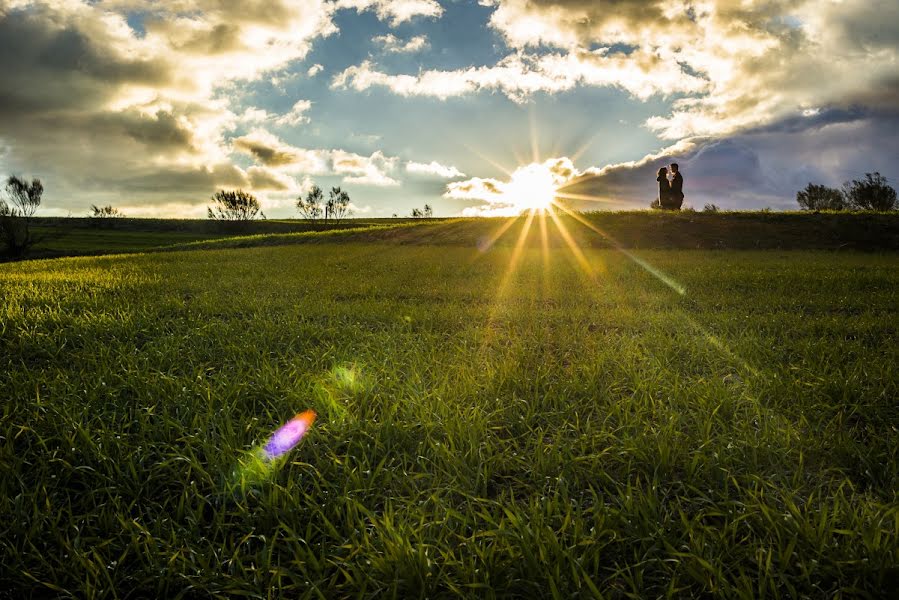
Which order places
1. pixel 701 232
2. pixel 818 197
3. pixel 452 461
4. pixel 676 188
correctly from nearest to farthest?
pixel 452 461 → pixel 701 232 → pixel 676 188 → pixel 818 197

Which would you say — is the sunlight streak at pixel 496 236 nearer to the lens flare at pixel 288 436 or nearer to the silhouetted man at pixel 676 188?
the silhouetted man at pixel 676 188

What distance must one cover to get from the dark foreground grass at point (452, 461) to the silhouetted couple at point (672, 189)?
89.6 feet

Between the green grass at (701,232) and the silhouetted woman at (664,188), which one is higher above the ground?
the silhouetted woman at (664,188)

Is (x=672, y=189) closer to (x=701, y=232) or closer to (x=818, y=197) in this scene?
(x=701, y=232)

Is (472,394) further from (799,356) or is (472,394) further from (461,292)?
(461,292)

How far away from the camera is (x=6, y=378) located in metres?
3.76

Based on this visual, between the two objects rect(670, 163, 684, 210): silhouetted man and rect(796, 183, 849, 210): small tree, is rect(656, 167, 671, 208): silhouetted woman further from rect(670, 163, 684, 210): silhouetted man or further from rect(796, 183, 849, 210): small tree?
rect(796, 183, 849, 210): small tree

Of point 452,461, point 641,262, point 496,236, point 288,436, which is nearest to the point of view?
point 452,461

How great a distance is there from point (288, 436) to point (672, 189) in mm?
32604

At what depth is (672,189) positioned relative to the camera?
30.5m

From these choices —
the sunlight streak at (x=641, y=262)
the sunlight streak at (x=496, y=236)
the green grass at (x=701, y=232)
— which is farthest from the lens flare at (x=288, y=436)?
the green grass at (x=701, y=232)

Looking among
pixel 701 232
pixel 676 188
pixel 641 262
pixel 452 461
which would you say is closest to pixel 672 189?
pixel 676 188

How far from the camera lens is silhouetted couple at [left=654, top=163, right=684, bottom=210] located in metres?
30.3

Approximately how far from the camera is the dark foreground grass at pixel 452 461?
5.86 ft
